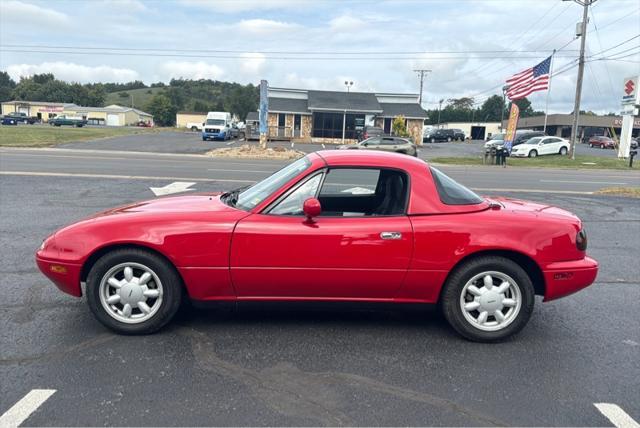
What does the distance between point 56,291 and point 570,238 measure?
182 inches

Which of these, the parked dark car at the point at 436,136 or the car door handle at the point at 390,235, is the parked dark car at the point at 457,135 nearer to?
the parked dark car at the point at 436,136

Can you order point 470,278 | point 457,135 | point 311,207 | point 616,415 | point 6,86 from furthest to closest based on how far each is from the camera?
point 6,86 < point 457,135 < point 470,278 < point 311,207 < point 616,415

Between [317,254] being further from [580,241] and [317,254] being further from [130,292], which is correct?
[580,241]

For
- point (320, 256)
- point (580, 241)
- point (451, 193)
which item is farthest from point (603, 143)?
point (320, 256)

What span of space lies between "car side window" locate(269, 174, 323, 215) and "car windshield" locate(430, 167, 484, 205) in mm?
971

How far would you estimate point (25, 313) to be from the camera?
4.11 metres

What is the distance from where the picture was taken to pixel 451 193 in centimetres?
396

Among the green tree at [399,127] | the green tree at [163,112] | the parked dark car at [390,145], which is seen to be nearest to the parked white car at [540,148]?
the parked dark car at [390,145]

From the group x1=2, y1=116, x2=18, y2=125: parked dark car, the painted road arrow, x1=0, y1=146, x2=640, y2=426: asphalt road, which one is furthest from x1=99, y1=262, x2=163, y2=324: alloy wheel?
x1=2, y1=116, x2=18, y2=125: parked dark car

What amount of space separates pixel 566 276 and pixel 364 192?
1862 mm

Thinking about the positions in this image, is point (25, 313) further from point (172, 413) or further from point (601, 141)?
point (601, 141)

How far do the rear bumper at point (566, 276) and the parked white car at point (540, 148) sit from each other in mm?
32828

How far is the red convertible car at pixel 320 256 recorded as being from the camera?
Result: 143 inches

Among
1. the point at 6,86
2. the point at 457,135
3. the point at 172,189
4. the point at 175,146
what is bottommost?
the point at 172,189
